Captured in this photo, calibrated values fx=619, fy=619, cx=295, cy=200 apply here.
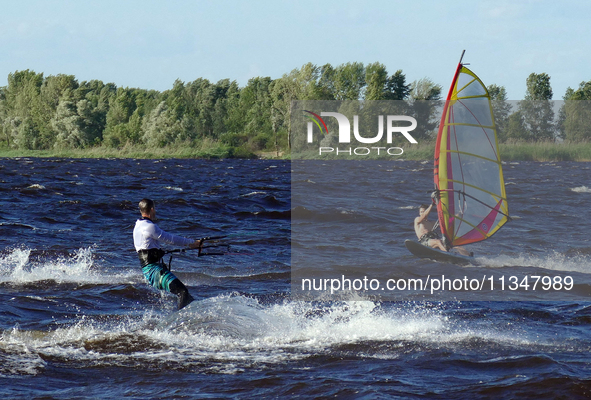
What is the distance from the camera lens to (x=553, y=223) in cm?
2391

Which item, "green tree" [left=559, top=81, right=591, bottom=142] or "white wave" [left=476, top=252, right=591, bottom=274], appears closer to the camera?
"white wave" [left=476, top=252, right=591, bottom=274]

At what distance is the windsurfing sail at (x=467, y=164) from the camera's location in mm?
14578

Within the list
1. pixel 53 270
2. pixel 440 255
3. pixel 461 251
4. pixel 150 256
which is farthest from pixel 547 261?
pixel 53 270

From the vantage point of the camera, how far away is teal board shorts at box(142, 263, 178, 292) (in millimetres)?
9922

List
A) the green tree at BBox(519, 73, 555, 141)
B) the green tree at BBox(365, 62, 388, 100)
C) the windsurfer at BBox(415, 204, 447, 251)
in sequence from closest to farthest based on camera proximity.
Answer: the windsurfer at BBox(415, 204, 447, 251)
the green tree at BBox(519, 73, 555, 141)
the green tree at BBox(365, 62, 388, 100)

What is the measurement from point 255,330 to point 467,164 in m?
7.78

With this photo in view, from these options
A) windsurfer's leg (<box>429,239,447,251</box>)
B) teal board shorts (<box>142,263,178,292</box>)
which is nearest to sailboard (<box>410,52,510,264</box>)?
windsurfer's leg (<box>429,239,447,251</box>)

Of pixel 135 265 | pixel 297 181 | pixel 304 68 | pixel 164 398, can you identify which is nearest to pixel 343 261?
pixel 135 265

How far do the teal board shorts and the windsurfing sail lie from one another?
7.41m

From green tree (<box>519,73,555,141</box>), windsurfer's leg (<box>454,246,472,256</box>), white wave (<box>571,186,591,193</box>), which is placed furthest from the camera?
green tree (<box>519,73,555,141</box>)

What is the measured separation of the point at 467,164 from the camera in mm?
14883

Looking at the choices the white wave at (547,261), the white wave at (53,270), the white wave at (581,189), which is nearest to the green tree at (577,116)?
the white wave at (581,189)

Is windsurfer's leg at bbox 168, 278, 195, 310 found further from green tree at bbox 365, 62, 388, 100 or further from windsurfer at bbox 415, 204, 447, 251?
green tree at bbox 365, 62, 388, 100

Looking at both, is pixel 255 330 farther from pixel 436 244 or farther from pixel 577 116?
pixel 577 116
